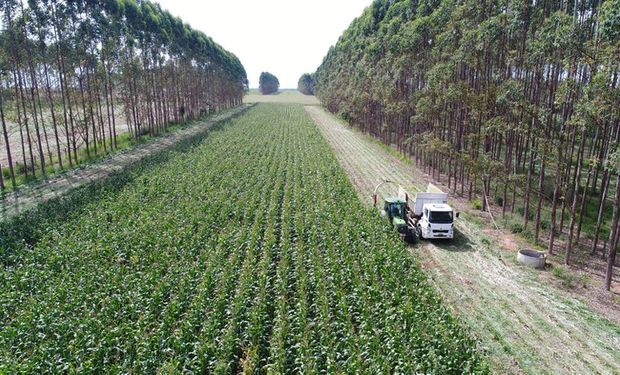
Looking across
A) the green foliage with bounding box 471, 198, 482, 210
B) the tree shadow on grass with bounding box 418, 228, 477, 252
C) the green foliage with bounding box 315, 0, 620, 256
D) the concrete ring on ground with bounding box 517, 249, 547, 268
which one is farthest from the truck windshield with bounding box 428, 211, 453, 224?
the green foliage with bounding box 471, 198, 482, 210

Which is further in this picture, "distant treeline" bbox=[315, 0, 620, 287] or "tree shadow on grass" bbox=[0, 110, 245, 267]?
"tree shadow on grass" bbox=[0, 110, 245, 267]

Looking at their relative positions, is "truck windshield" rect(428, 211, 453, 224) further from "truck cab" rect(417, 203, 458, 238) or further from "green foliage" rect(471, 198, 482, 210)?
"green foliage" rect(471, 198, 482, 210)

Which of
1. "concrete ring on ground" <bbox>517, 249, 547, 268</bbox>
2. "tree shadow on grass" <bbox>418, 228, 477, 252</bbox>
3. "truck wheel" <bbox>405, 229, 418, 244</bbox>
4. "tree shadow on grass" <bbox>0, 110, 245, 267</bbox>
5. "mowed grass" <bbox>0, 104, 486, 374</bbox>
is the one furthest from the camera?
"truck wheel" <bbox>405, 229, 418, 244</bbox>

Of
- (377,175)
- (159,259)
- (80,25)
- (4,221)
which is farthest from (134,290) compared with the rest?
(80,25)

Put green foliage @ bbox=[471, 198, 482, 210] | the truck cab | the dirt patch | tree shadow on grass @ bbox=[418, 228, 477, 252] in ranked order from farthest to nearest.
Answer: green foliage @ bbox=[471, 198, 482, 210]
the truck cab
tree shadow on grass @ bbox=[418, 228, 477, 252]
the dirt patch

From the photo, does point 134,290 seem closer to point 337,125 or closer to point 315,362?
point 315,362

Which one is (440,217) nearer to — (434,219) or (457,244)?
(434,219)
